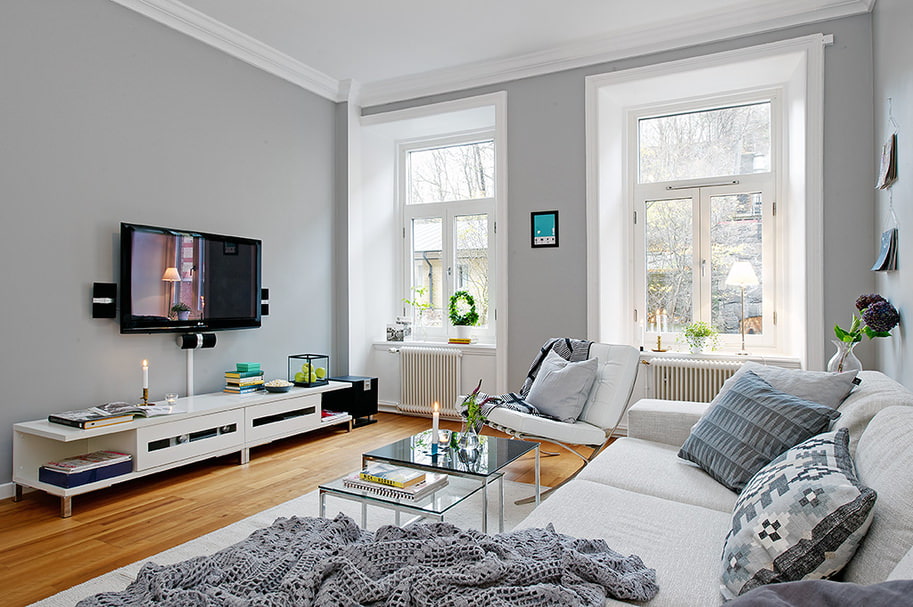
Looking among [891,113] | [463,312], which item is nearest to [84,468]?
[463,312]

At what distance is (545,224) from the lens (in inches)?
181

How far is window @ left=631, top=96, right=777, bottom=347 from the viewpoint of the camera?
14.5 ft

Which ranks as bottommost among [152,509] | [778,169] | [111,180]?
[152,509]

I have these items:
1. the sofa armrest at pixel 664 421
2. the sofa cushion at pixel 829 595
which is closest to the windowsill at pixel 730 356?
the sofa armrest at pixel 664 421

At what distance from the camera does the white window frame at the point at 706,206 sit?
14.3 ft

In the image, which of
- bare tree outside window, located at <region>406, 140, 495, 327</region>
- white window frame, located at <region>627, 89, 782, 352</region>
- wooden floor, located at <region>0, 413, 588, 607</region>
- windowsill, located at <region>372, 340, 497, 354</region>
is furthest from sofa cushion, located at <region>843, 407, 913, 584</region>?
bare tree outside window, located at <region>406, 140, 495, 327</region>

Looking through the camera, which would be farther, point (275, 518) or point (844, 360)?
point (844, 360)

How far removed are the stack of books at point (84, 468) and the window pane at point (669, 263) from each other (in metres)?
3.77

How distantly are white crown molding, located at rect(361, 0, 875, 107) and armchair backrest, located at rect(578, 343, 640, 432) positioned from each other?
2.30 metres

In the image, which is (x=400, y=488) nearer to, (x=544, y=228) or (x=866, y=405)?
(x=866, y=405)

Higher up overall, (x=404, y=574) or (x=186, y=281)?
(x=186, y=281)

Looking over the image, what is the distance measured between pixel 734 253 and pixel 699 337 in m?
0.74

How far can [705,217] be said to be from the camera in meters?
4.55

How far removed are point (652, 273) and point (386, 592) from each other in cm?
397
